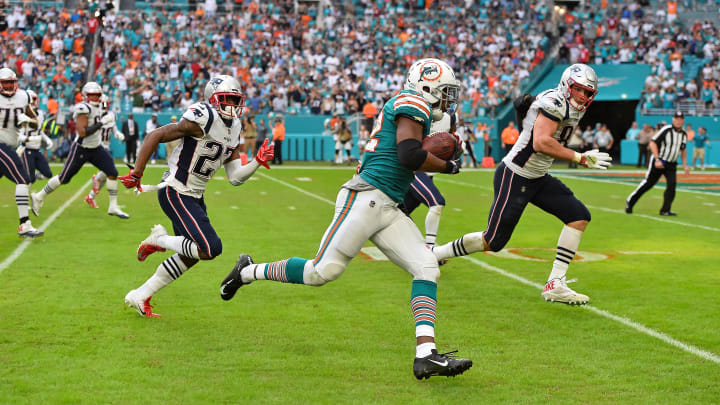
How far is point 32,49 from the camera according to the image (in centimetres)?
3378

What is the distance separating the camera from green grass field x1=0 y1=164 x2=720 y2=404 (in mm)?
4465

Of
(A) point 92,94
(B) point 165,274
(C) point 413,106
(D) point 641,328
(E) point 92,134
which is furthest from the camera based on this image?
(A) point 92,94

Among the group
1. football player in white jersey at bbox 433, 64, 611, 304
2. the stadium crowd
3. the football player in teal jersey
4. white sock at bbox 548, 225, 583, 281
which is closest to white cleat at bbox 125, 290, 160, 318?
the football player in teal jersey

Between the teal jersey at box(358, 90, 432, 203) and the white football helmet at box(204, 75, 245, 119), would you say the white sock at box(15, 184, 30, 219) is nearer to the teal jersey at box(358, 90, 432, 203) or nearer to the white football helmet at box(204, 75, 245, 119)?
the white football helmet at box(204, 75, 245, 119)

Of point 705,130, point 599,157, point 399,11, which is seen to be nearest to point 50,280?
point 599,157

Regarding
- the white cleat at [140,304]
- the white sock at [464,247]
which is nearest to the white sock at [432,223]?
the white sock at [464,247]

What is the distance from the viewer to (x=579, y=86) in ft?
21.6

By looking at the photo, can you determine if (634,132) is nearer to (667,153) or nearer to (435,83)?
(667,153)

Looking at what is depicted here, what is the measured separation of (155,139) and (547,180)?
3236mm

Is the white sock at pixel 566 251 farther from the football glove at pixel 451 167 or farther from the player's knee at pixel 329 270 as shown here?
the player's knee at pixel 329 270

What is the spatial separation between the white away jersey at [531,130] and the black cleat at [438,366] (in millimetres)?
2613

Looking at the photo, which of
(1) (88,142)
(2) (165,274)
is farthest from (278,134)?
(2) (165,274)

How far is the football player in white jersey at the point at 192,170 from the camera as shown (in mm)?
5969

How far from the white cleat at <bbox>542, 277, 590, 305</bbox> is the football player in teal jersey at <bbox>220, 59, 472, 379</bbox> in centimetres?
221
